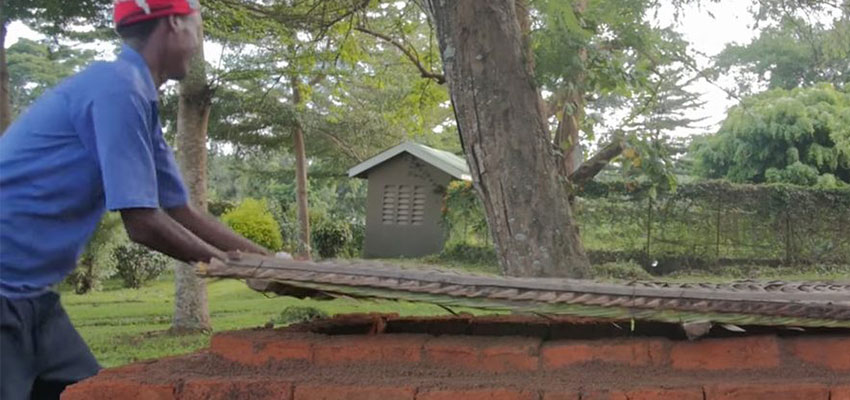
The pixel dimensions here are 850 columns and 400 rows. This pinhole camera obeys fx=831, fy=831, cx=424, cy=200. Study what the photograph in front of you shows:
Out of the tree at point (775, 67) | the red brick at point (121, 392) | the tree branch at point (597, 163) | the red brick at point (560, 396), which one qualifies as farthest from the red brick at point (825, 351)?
the tree at point (775, 67)

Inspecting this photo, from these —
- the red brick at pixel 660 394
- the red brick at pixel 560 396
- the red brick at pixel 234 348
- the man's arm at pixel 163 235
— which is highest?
the man's arm at pixel 163 235

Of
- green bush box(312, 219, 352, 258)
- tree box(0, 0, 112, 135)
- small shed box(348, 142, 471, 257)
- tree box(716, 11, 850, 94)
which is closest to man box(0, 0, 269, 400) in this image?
tree box(0, 0, 112, 135)

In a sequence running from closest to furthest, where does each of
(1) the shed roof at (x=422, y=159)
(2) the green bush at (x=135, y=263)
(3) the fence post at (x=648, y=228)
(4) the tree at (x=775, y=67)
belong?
(3) the fence post at (x=648, y=228)
(2) the green bush at (x=135, y=263)
(1) the shed roof at (x=422, y=159)
(4) the tree at (x=775, y=67)

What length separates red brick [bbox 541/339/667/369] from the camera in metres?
2.14

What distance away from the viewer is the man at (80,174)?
1.80m

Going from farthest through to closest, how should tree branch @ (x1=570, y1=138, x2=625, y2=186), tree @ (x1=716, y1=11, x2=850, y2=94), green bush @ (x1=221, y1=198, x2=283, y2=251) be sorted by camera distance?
tree @ (x1=716, y1=11, x2=850, y2=94)
green bush @ (x1=221, y1=198, x2=283, y2=251)
tree branch @ (x1=570, y1=138, x2=625, y2=186)

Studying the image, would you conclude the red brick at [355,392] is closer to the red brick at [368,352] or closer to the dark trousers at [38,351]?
the red brick at [368,352]

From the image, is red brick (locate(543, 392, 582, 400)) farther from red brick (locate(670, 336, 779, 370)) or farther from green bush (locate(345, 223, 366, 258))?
green bush (locate(345, 223, 366, 258))

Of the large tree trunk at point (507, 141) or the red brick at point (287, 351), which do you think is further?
the large tree trunk at point (507, 141)

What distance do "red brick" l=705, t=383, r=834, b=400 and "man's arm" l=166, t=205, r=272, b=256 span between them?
3.98ft

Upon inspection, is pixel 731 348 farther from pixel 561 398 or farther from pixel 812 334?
pixel 561 398

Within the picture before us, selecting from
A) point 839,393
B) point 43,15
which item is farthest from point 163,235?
point 43,15

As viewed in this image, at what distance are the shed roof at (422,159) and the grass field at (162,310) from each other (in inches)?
177

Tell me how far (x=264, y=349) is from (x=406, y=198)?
52.6 feet
